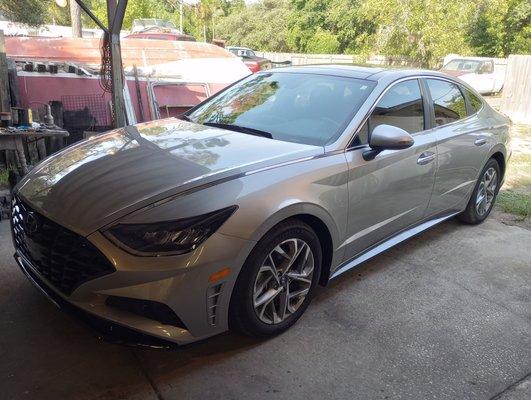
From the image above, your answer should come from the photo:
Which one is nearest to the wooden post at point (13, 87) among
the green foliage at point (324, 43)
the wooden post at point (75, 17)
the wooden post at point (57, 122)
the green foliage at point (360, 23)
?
the wooden post at point (57, 122)

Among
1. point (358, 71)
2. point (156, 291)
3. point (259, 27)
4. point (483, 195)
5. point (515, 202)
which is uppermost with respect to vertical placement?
point (259, 27)

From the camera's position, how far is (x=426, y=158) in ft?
12.2

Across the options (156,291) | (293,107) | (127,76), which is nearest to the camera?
(156,291)

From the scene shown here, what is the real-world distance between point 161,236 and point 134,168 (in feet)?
1.93

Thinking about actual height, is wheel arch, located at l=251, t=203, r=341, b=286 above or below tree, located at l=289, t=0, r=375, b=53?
below

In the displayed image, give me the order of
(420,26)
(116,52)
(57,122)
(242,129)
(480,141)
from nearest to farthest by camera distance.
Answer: (242,129)
(480,141)
(116,52)
(57,122)
(420,26)

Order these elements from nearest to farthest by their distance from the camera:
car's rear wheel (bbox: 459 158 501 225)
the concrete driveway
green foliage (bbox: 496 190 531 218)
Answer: the concrete driveway < car's rear wheel (bbox: 459 158 501 225) < green foliage (bbox: 496 190 531 218)

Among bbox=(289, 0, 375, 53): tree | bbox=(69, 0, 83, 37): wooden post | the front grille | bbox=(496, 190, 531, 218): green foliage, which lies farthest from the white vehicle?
the front grille

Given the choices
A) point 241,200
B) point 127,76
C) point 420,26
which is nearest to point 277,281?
point 241,200

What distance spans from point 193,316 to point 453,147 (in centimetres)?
279

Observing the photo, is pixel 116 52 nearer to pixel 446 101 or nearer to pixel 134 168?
pixel 134 168

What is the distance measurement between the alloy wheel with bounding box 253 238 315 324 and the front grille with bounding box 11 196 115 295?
0.86 meters

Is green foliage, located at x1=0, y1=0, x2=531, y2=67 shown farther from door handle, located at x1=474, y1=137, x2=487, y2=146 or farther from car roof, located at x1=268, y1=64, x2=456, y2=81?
door handle, located at x1=474, y1=137, x2=487, y2=146

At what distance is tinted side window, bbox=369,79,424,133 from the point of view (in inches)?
133
